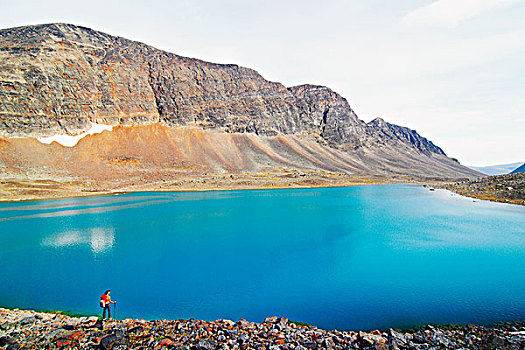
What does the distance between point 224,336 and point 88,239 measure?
23.6 meters

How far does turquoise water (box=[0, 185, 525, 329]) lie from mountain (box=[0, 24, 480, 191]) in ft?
206

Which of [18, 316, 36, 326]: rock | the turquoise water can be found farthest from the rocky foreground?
the turquoise water

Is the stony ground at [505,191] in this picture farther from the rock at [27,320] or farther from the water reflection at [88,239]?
the rock at [27,320]

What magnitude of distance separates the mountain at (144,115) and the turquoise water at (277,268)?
62.9m

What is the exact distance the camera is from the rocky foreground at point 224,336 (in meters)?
10.2

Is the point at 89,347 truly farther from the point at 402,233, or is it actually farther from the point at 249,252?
the point at 402,233

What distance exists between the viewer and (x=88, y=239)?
28.1 m

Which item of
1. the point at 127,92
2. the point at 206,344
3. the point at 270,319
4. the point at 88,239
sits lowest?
the point at 88,239

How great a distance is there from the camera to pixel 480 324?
1242 centimetres

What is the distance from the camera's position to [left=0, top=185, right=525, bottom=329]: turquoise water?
550 inches

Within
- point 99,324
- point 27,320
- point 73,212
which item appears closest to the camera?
point 99,324

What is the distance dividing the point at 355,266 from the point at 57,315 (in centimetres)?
1758

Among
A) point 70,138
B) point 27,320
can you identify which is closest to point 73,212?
point 27,320

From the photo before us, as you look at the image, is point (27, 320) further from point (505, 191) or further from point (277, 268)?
point (505, 191)
